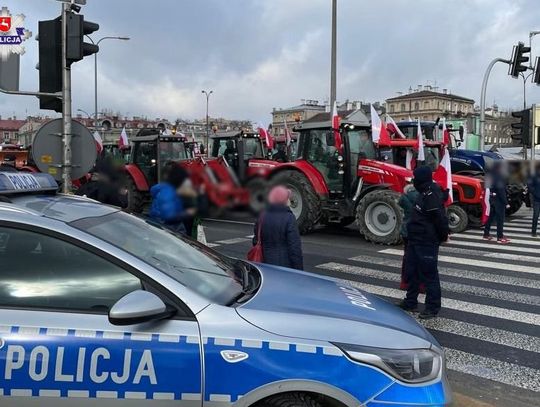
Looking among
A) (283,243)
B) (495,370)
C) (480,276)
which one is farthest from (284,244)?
(480,276)

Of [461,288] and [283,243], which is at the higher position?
[283,243]

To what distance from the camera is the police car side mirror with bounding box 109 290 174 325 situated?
8.23 ft

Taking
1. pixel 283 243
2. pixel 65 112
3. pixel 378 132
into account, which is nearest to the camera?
pixel 283 243

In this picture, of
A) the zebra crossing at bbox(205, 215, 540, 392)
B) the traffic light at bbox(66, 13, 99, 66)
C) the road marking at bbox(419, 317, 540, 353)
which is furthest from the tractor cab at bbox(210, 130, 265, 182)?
the road marking at bbox(419, 317, 540, 353)

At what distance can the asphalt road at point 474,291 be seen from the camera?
454cm

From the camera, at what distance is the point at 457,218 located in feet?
42.8

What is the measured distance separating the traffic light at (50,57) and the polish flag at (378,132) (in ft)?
20.6

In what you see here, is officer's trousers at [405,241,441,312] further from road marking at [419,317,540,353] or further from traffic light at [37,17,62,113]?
traffic light at [37,17,62,113]

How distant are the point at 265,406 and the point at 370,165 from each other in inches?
373

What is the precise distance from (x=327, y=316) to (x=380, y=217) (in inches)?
348

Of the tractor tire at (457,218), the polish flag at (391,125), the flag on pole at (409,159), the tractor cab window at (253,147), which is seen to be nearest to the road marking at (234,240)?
the flag on pole at (409,159)

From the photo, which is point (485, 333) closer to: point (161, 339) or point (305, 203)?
point (161, 339)

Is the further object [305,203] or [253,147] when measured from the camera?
[253,147]

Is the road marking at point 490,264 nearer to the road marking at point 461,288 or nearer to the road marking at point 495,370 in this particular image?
the road marking at point 461,288
